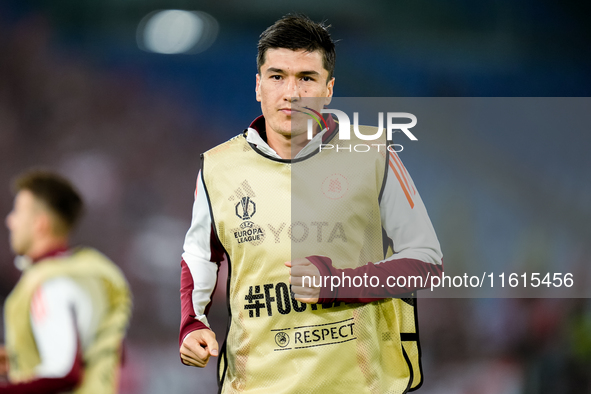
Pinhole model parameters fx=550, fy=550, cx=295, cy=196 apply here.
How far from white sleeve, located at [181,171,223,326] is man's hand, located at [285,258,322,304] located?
0.92 feet

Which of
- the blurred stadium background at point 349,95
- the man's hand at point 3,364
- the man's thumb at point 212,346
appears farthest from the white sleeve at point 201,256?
the blurred stadium background at point 349,95

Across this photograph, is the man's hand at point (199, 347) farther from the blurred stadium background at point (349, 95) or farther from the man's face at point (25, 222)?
the blurred stadium background at point (349, 95)

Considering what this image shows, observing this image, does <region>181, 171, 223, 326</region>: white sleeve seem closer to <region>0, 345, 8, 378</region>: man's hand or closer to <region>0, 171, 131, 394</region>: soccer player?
<region>0, 171, 131, 394</region>: soccer player

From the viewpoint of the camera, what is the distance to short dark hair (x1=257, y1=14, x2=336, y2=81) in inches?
57.1

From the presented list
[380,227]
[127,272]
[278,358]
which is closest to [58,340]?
[278,358]

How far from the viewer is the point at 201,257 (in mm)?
1468

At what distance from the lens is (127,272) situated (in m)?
2.56

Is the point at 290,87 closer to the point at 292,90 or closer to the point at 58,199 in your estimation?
the point at 292,90

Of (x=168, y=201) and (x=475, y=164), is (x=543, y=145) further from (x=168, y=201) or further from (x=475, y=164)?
(x=168, y=201)

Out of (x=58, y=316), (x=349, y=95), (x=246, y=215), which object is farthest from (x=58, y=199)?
(x=349, y=95)

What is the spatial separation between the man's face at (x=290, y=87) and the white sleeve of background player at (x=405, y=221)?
0.84 feet

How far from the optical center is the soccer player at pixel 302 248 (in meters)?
1.32

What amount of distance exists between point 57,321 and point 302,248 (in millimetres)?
671

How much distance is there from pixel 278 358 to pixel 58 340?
0.58 meters
